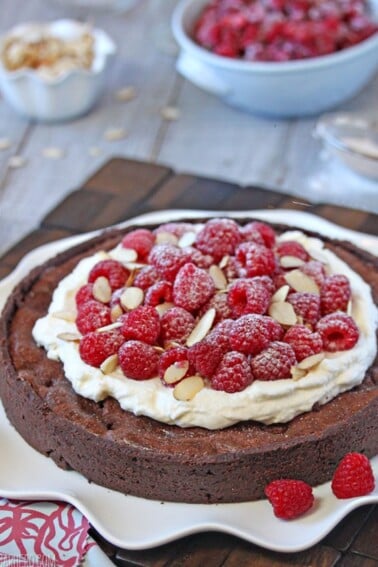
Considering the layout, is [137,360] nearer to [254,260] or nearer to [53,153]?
[254,260]

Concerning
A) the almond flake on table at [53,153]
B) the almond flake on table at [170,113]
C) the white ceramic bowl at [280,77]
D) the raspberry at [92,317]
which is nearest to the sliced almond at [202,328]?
the raspberry at [92,317]

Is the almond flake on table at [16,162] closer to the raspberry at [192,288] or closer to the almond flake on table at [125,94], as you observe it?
the almond flake on table at [125,94]

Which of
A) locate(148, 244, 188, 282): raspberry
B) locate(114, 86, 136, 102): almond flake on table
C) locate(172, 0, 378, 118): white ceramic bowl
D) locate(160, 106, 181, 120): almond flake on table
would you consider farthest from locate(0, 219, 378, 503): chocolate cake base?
locate(114, 86, 136, 102): almond flake on table

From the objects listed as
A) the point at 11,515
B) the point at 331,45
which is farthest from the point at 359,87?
the point at 11,515

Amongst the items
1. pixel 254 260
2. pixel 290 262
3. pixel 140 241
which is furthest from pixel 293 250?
pixel 140 241

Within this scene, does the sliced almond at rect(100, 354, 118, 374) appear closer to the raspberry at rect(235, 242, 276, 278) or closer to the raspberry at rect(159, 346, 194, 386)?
the raspberry at rect(159, 346, 194, 386)
